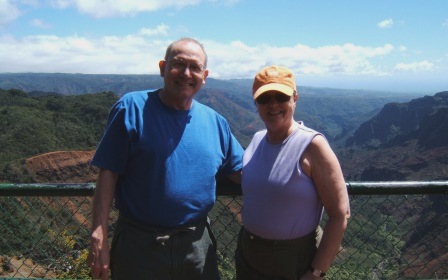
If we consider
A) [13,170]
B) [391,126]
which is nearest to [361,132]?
[391,126]

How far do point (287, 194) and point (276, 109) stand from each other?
523 millimetres

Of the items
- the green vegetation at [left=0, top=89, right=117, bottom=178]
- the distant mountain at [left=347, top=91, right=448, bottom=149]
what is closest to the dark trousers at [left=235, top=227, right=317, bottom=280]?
the green vegetation at [left=0, top=89, right=117, bottom=178]

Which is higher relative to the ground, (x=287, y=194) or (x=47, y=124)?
(x=287, y=194)

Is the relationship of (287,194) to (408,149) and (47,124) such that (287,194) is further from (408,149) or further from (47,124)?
(408,149)

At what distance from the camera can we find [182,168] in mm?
2666

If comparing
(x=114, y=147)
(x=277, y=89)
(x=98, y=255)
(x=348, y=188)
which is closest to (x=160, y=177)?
(x=114, y=147)

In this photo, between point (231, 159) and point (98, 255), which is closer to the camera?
point (98, 255)

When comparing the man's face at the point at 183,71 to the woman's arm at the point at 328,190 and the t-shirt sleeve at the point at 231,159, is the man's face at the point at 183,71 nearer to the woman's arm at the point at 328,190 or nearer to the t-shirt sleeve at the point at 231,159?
the t-shirt sleeve at the point at 231,159

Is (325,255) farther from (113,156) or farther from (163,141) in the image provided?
(113,156)

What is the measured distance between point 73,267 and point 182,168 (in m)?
3.18

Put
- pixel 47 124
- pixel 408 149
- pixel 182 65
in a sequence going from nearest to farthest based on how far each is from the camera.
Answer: pixel 182 65 → pixel 47 124 → pixel 408 149

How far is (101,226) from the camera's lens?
2.51m

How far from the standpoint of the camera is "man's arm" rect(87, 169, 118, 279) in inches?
97.6

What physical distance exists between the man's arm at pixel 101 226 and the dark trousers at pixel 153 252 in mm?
179
